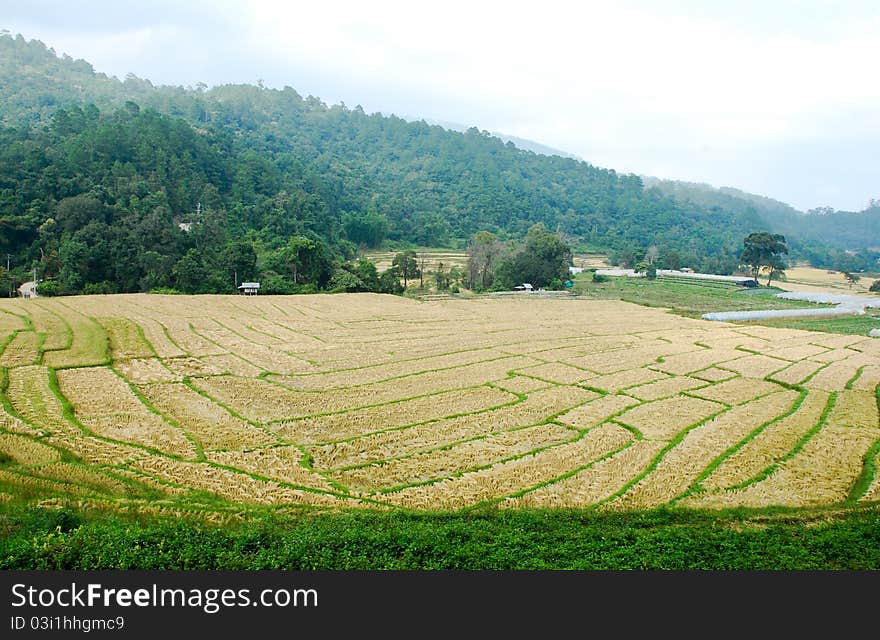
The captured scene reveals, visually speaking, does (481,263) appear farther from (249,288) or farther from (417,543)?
(417,543)

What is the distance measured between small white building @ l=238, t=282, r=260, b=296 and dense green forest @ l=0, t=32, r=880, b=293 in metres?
1.25

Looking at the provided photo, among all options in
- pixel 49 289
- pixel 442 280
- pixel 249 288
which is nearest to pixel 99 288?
pixel 49 289

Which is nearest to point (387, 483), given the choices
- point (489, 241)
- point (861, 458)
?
point (861, 458)

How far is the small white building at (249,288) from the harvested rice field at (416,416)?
1566 centimetres

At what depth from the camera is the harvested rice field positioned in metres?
12.6

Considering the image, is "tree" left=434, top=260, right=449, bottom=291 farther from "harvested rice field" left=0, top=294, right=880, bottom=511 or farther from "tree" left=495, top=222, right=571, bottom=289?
"harvested rice field" left=0, top=294, right=880, bottom=511

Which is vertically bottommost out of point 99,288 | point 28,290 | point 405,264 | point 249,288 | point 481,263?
point 28,290

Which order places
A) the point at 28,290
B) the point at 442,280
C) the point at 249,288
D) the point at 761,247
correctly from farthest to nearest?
1. the point at 761,247
2. the point at 442,280
3. the point at 249,288
4. the point at 28,290

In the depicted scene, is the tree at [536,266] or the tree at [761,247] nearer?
the tree at [536,266]

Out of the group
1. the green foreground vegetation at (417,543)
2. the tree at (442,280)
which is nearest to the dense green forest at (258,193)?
the tree at (442,280)

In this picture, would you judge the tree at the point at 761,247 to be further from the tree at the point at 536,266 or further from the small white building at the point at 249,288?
the small white building at the point at 249,288

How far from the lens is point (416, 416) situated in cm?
1752

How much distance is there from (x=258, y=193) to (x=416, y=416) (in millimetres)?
69882

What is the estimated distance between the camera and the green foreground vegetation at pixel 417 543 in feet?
26.3
